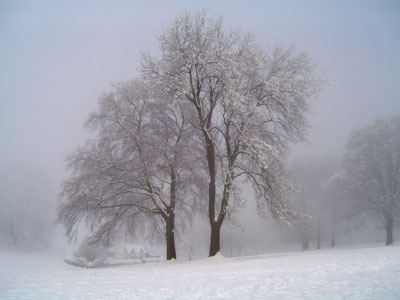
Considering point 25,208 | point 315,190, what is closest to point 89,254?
point 25,208

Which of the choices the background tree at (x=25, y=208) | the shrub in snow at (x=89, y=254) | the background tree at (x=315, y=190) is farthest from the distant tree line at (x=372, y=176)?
the background tree at (x=25, y=208)

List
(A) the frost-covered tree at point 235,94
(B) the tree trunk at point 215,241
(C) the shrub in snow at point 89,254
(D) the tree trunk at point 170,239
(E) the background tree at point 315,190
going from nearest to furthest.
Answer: (A) the frost-covered tree at point 235,94 → (B) the tree trunk at point 215,241 → (D) the tree trunk at point 170,239 → (C) the shrub in snow at point 89,254 → (E) the background tree at point 315,190

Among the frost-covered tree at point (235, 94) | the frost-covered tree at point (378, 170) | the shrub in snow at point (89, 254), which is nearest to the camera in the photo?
the frost-covered tree at point (235, 94)

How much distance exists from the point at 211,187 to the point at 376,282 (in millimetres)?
10760

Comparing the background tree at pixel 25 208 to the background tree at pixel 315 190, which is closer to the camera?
the background tree at pixel 315 190

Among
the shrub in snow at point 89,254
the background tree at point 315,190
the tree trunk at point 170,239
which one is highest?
the background tree at point 315,190

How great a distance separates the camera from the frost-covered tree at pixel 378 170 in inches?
1073

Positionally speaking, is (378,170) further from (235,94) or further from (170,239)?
(170,239)

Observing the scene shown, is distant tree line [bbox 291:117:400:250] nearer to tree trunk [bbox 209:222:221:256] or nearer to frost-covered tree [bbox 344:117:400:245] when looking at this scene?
frost-covered tree [bbox 344:117:400:245]

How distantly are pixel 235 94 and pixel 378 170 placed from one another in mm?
20903

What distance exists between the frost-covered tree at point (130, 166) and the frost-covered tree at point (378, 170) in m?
18.3

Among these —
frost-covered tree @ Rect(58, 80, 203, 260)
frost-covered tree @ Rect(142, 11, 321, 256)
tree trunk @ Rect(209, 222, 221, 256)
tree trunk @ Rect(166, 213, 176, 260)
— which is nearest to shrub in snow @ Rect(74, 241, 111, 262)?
frost-covered tree @ Rect(58, 80, 203, 260)

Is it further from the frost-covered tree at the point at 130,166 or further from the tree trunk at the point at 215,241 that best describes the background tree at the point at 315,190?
the frost-covered tree at the point at 130,166

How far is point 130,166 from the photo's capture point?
55.8 feet
